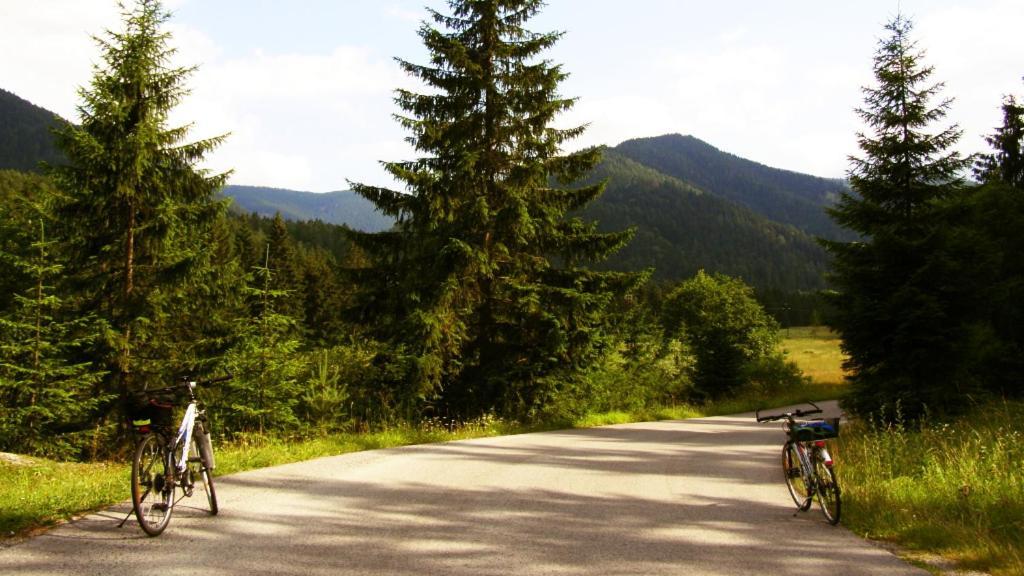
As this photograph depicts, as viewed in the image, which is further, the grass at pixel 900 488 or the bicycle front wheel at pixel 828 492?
the bicycle front wheel at pixel 828 492

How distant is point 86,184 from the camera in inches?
515

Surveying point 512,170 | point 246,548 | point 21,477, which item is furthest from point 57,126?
point 246,548

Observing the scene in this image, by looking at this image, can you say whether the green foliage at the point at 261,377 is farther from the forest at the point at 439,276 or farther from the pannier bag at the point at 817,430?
the pannier bag at the point at 817,430

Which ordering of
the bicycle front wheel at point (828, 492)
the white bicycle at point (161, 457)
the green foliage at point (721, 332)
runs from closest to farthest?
the white bicycle at point (161, 457) → the bicycle front wheel at point (828, 492) → the green foliage at point (721, 332)

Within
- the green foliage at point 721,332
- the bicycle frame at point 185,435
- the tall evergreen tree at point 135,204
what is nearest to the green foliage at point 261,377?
the tall evergreen tree at point 135,204

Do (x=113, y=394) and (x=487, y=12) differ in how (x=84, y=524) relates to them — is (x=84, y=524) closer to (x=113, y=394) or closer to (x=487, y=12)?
(x=113, y=394)

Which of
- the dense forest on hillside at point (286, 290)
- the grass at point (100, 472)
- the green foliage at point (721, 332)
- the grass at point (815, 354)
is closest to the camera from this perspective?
the grass at point (100, 472)

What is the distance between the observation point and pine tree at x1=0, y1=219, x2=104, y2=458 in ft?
39.2

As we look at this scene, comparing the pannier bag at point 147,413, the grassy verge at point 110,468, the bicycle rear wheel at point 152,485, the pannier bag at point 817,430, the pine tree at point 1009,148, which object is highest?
the pine tree at point 1009,148

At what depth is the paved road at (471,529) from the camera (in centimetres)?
459

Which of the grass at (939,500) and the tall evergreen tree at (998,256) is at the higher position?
the tall evergreen tree at (998,256)

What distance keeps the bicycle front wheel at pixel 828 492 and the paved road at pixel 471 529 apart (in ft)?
0.47

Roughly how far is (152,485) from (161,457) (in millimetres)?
341

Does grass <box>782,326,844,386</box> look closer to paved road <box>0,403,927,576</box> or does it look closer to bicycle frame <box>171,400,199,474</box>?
paved road <box>0,403,927,576</box>
